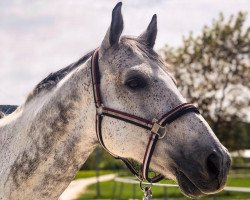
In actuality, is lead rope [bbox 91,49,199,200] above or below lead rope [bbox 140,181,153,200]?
above

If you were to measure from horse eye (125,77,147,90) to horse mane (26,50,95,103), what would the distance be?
1.79 ft

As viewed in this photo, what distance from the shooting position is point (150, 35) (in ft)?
11.1

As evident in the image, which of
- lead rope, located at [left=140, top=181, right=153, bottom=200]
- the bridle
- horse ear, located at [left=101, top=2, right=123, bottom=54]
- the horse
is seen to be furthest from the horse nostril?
horse ear, located at [left=101, top=2, right=123, bottom=54]

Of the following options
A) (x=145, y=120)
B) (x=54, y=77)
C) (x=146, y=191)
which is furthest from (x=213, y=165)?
(x=54, y=77)

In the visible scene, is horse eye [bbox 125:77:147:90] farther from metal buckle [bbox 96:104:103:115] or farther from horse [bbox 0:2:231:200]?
metal buckle [bbox 96:104:103:115]

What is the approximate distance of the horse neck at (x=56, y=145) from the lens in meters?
3.20

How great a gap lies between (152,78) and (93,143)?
2.04ft

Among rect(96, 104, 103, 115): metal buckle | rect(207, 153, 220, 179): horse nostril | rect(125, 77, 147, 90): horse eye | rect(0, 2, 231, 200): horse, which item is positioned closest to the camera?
rect(207, 153, 220, 179): horse nostril

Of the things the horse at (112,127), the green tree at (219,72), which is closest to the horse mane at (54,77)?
the horse at (112,127)

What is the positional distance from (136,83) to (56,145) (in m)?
0.71

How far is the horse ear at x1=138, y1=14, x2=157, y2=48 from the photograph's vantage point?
3357 mm

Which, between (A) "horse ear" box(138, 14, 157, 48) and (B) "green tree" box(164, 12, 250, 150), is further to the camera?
(B) "green tree" box(164, 12, 250, 150)

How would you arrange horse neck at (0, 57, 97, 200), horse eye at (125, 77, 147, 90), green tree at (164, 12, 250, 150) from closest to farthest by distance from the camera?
1. horse eye at (125, 77, 147, 90)
2. horse neck at (0, 57, 97, 200)
3. green tree at (164, 12, 250, 150)

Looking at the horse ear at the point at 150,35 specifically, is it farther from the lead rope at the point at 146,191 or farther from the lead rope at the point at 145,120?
the lead rope at the point at 146,191
